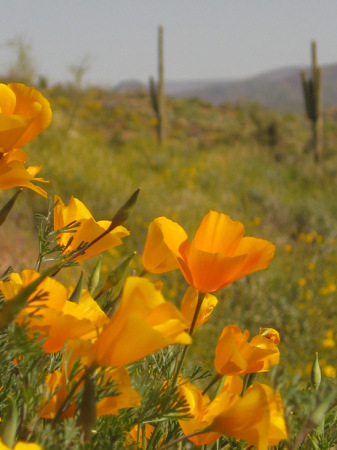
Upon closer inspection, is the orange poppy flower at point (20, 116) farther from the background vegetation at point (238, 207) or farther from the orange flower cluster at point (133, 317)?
the background vegetation at point (238, 207)

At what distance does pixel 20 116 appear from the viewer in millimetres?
619

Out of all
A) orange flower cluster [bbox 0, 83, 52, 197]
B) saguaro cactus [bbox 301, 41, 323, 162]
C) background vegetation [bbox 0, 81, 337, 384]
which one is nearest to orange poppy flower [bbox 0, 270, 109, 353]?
orange flower cluster [bbox 0, 83, 52, 197]

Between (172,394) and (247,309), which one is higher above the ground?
(172,394)

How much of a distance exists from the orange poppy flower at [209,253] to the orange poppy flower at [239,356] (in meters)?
0.06

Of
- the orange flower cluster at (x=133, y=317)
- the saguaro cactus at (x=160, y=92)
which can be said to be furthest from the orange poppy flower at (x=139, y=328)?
the saguaro cactus at (x=160, y=92)

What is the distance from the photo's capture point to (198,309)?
66 cm

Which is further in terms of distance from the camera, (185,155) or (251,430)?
(185,155)

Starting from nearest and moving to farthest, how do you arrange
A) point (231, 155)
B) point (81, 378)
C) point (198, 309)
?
1. point (81, 378)
2. point (198, 309)
3. point (231, 155)

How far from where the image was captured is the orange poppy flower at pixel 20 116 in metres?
0.60

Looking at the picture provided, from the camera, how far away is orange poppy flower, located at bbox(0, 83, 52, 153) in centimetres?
60

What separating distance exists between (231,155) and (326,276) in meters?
6.30

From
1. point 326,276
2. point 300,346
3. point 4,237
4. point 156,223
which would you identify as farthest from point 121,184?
point 156,223

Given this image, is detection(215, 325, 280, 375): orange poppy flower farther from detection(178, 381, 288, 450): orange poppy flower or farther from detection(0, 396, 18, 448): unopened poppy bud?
detection(0, 396, 18, 448): unopened poppy bud

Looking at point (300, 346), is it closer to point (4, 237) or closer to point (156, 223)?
point (4, 237)
